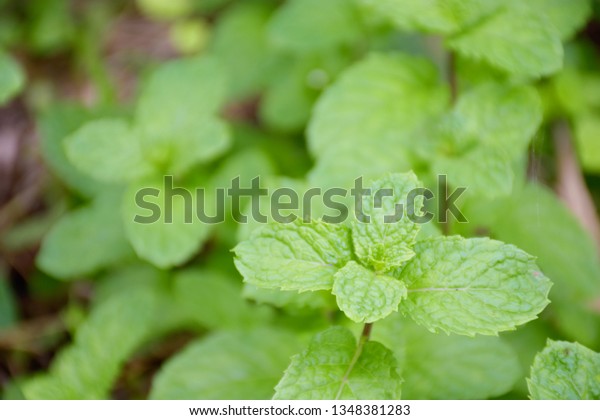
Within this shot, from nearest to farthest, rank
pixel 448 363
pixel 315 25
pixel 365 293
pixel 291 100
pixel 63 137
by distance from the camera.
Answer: pixel 365 293, pixel 448 363, pixel 315 25, pixel 63 137, pixel 291 100

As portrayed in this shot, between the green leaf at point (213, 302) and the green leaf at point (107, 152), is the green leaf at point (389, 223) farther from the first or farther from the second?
the green leaf at point (107, 152)

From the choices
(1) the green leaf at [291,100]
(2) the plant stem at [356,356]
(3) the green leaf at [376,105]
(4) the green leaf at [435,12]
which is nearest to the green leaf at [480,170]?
(3) the green leaf at [376,105]

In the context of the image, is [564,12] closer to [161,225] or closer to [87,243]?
[161,225]

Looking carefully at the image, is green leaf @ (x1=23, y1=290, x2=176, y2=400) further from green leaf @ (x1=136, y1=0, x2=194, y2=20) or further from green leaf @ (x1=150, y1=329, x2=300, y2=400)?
green leaf @ (x1=136, y1=0, x2=194, y2=20)

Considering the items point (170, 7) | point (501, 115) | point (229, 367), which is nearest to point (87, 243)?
point (229, 367)

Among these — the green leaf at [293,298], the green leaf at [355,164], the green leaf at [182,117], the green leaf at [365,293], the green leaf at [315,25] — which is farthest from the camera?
the green leaf at [315,25]
